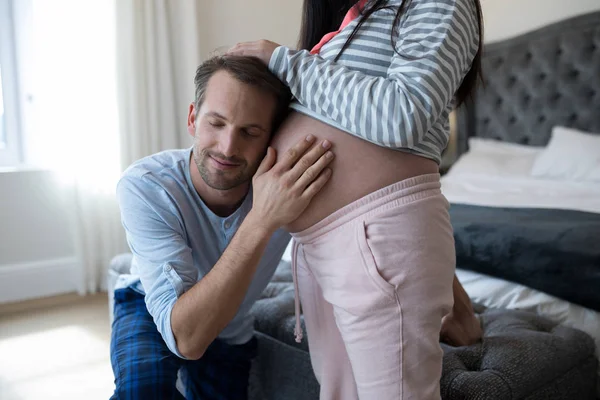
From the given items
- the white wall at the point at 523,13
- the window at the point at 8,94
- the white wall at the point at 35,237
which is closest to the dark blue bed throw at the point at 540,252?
the white wall at the point at 523,13

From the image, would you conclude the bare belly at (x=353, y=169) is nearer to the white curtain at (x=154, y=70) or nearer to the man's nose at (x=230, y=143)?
the man's nose at (x=230, y=143)

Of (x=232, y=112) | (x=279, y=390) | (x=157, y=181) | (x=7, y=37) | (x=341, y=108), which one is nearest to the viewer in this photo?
(x=341, y=108)

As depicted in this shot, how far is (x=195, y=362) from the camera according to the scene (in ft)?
Answer: 4.41

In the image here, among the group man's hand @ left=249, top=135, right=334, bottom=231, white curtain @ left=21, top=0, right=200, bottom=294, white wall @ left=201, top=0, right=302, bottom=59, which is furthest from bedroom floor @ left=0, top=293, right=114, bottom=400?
white wall @ left=201, top=0, right=302, bottom=59

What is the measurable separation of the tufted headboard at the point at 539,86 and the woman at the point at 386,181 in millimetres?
2818

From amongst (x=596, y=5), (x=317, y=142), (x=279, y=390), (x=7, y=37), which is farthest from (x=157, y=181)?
(x=596, y=5)

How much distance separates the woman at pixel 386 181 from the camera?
2.93ft

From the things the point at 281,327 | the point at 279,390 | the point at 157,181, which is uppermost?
the point at 157,181

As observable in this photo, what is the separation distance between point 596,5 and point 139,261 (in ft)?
11.2

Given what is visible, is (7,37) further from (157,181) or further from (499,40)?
(499,40)

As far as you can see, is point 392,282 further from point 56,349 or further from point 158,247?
point 56,349

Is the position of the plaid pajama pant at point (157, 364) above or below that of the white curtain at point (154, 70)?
below

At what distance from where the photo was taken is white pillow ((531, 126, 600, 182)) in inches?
120

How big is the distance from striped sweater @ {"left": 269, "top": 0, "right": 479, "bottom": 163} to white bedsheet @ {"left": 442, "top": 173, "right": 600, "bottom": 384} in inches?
38.2
